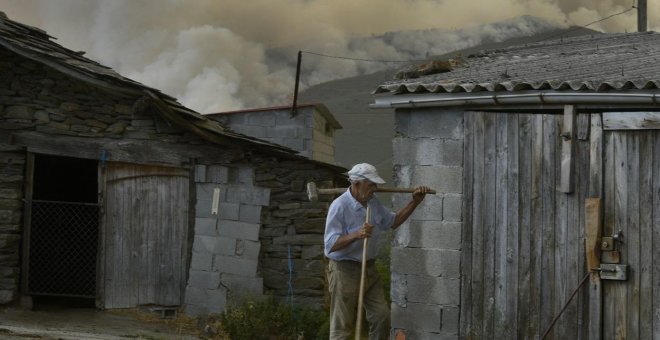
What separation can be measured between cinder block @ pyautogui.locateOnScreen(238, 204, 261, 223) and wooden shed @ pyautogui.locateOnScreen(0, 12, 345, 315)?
0.04 ft

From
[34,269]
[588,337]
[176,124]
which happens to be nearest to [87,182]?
[34,269]

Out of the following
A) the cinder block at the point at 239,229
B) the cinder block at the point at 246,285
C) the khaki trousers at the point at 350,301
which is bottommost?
the cinder block at the point at 246,285

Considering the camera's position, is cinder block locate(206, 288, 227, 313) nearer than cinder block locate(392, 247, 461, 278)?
No

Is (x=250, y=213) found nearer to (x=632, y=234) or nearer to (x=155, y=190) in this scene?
(x=155, y=190)

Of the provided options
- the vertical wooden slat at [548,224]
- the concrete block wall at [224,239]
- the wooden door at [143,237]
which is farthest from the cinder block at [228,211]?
the vertical wooden slat at [548,224]

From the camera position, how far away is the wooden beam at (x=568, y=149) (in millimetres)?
7348

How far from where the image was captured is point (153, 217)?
12562mm

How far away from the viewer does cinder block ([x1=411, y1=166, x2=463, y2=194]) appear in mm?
8000

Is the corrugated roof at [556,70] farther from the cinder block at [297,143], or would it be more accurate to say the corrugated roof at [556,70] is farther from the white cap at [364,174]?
the cinder block at [297,143]

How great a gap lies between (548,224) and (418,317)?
1487 millimetres

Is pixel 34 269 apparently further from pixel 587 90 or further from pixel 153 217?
pixel 587 90

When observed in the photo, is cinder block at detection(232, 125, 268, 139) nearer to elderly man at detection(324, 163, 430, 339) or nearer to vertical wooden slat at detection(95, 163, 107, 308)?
vertical wooden slat at detection(95, 163, 107, 308)

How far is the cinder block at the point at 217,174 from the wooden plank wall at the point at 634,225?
620 cm

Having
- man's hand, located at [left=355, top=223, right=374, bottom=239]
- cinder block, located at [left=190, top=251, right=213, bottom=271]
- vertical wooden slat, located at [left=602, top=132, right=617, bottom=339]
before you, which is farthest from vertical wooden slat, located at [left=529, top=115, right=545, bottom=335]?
cinder block, located at [left=190, top=251, right=213, bottom=271]
